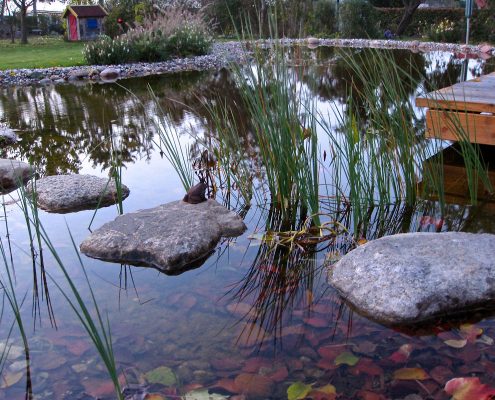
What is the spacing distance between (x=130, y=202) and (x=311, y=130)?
134 centimetres

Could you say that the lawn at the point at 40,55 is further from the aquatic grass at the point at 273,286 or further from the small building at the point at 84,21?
the aquatic grass at the point at 273,286

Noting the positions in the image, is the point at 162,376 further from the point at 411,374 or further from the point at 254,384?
the point at 411,374

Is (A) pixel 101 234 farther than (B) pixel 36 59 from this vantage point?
No

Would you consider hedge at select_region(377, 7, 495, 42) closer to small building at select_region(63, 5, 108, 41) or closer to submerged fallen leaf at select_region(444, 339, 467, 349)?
small building at select_region(63, 5, 108, 41)

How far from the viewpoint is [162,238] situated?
2.62 meters

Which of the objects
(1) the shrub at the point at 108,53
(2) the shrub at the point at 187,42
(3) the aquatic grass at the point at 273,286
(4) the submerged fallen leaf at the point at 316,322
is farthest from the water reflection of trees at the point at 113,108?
(2) the shrub at the point at 187,42

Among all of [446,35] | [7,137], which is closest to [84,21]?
[446,35]

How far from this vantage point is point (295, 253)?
2.63 metres

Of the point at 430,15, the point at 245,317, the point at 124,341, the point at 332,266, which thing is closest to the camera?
the point at 124,341

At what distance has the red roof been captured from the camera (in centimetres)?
1622

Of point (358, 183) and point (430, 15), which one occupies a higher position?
point (430, 15)

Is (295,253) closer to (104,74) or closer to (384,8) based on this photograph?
(104,74)

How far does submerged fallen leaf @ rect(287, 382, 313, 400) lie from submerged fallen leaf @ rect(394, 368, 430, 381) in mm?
266

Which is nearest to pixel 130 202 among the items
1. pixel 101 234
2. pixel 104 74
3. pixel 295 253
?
pixel 101 234
